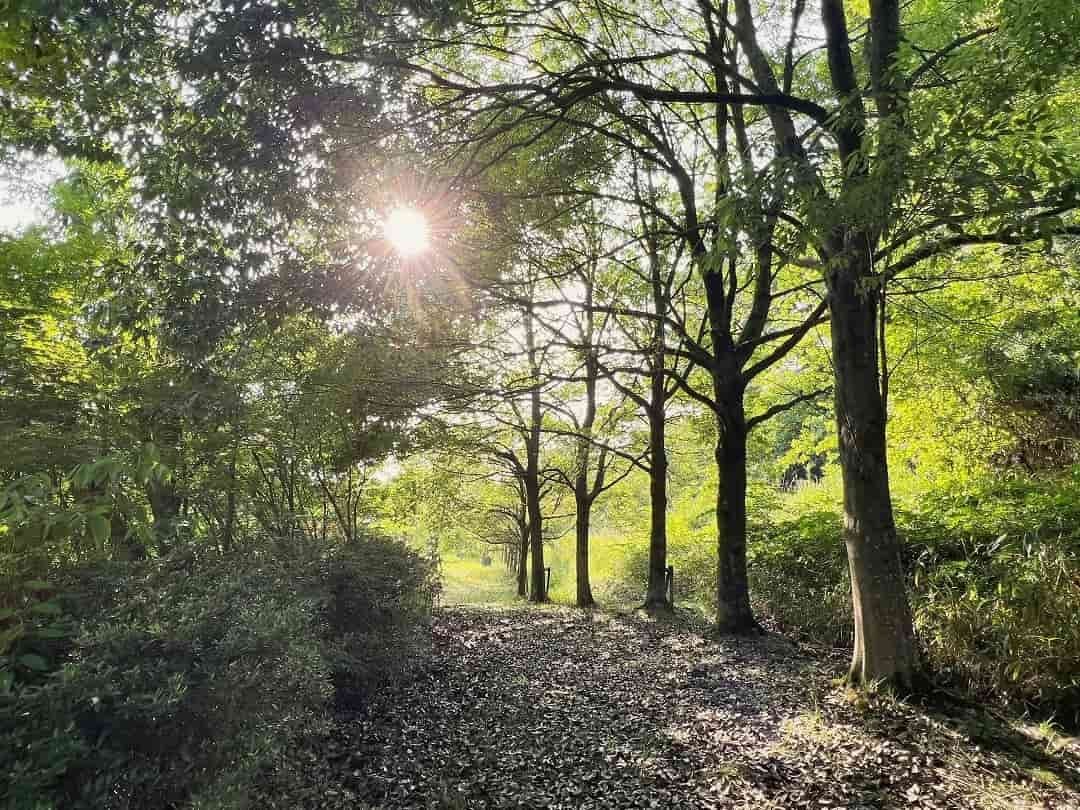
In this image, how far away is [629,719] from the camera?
524 cm

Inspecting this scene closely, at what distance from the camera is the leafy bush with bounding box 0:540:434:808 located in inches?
101

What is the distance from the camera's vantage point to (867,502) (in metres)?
5.09

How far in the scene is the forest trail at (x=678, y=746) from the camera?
3645 mm

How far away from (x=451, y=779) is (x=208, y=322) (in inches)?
170

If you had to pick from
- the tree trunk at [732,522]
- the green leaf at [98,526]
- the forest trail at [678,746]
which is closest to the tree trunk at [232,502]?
the forest trail at [678,746]

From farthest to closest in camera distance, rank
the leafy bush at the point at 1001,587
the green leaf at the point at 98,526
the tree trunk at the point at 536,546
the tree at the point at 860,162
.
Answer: the tree trunk at the point at 536,546 < the leafy bush at the point at 1001,587 < the tree at the point at 860,162 < the green leaf at the point at 98,526

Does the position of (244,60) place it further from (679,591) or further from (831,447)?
(679,591)

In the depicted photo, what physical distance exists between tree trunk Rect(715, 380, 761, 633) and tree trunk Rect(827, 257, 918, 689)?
3.24 m

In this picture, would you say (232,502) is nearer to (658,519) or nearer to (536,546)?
(658,519)

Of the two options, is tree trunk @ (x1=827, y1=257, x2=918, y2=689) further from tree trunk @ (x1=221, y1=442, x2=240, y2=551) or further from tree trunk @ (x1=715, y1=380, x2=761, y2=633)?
tree trunk @ (x1=221, y1=442, x2=240, y2=551)

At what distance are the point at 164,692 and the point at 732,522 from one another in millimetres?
7555

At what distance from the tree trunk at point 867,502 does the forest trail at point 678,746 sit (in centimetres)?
41

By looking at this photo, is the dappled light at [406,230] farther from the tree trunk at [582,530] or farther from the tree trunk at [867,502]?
the tree trunk at [582,530]

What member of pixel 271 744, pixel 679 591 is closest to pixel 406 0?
pixel 271 744
